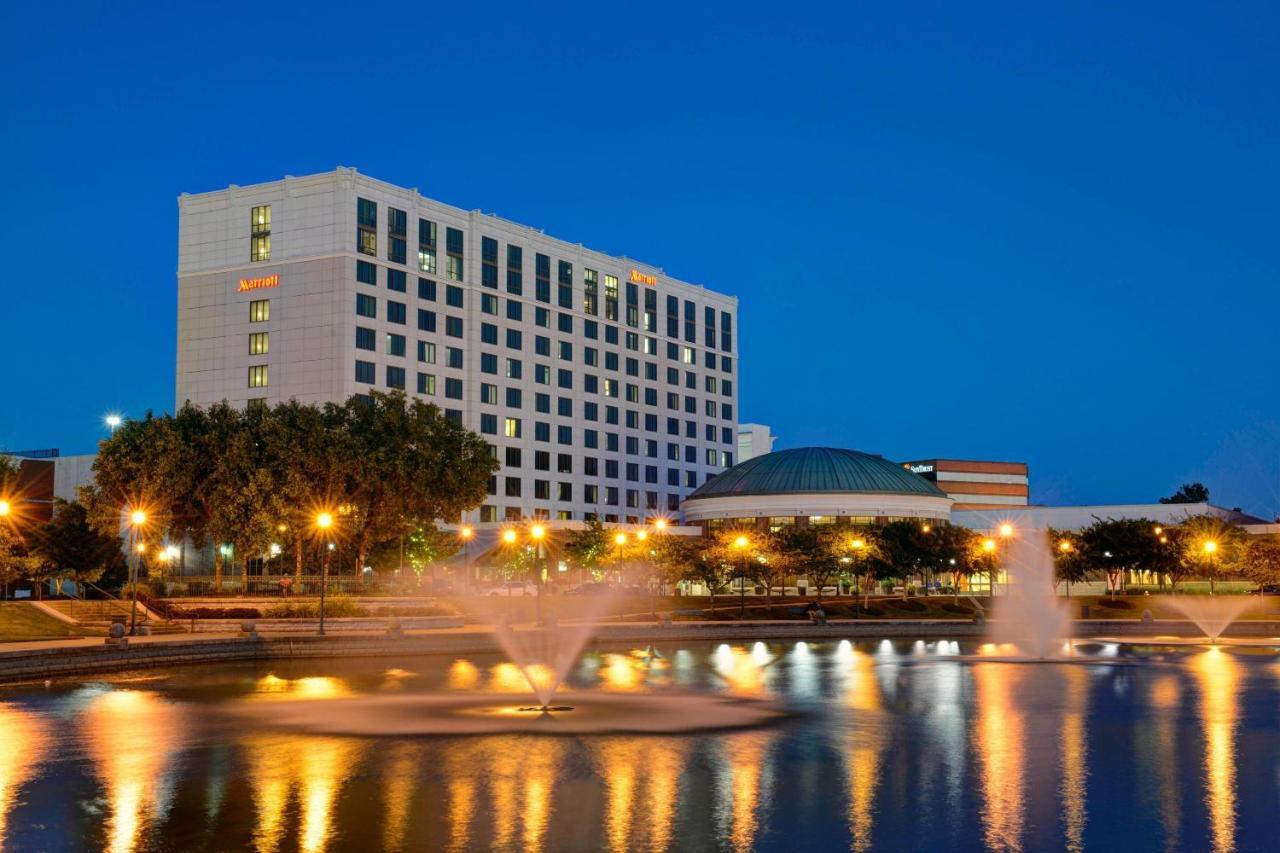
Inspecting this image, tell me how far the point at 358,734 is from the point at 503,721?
3.70 meters

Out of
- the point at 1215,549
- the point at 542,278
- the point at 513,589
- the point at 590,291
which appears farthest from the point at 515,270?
the point at 1215,549

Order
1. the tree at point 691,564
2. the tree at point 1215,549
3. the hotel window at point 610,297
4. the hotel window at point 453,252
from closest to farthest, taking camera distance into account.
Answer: the tree at point 691,564 < the tree at point 1215,549 < the hotel window at point 453,252 < the hotel window at point 610,297

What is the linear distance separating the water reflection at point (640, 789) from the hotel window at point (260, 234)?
102m

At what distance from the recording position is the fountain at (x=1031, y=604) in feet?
201

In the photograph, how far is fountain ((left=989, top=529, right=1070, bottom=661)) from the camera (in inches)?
2410

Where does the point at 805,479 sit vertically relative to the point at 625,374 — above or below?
below

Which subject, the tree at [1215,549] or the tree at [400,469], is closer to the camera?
the tree at [400,469]

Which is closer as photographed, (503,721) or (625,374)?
(503,721)

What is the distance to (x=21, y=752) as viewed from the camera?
23.0 meters

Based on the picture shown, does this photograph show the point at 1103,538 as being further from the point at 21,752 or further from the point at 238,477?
the point at 21,752

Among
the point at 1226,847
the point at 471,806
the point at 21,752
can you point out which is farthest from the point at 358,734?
the point at 1226,847

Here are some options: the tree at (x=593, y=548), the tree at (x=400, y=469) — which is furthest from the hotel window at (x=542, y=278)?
the tree at (x=400, y=469)

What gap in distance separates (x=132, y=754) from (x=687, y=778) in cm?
1057

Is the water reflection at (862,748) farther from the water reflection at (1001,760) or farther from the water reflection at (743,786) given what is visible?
the water reflection at (1001,760)
